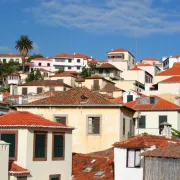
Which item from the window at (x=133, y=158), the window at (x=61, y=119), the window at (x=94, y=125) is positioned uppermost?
the window at (x=61, y=119)

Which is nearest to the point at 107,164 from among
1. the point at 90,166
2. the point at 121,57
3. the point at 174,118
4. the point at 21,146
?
the point at 90,166

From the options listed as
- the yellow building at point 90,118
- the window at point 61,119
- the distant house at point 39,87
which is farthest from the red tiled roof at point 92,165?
the distant house at point 39,87

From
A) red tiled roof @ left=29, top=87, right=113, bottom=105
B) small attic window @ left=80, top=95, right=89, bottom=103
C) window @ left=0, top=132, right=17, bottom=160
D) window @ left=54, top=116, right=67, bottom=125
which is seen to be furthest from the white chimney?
small attic window @ left=80, top=95, right=89, bottom=103

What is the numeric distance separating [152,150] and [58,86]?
62.2 metres

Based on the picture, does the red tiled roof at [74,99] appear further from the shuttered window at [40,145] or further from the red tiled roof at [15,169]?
the red tiled roof at [15,169]

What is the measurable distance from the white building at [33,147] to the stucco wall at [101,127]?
9.30 meters

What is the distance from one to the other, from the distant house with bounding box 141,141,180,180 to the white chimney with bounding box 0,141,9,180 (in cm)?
688

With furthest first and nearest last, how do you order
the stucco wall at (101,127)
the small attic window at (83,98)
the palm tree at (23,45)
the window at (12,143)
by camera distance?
the palm tree at (23,45)
the small attic window at (83,98)
the stucco wall at (101,127)
the window at (12,143)

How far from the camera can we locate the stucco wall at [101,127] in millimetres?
38812

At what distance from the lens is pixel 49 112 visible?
4084cm

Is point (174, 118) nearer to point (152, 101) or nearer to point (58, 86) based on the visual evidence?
point (152, 101)

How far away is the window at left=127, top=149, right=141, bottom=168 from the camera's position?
28172 mm

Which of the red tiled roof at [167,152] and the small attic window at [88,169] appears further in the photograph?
the small attic window at [88,169]

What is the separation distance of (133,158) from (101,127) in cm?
1079
